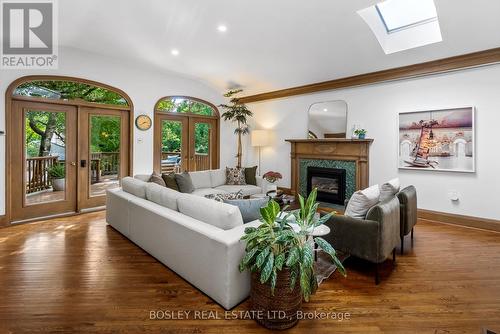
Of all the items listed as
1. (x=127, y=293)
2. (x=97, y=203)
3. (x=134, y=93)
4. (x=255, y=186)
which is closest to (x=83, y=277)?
(x=127, y=293)

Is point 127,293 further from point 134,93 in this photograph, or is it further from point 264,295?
point 134,93

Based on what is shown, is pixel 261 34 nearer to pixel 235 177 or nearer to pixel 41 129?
pixel 235 177

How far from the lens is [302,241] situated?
191 cm

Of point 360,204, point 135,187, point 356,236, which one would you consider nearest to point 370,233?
point 356,236

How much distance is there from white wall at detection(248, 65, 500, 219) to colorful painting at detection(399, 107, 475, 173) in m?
0.10

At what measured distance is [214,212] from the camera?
235 cm

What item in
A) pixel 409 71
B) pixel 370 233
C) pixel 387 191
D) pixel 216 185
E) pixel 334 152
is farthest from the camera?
pixel 216 185

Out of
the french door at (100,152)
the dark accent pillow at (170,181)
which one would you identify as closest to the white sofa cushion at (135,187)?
the dark accent pillow at (170,181)

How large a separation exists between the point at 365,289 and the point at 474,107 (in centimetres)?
348

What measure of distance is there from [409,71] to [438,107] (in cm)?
76

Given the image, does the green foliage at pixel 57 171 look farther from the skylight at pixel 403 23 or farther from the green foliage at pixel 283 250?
the skylight at pixel 403 23

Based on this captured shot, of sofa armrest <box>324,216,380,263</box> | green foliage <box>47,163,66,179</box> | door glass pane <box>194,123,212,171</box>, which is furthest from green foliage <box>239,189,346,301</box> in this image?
door glass pane <box>194,123,212,171</box>

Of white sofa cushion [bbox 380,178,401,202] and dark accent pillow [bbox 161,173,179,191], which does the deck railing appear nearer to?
dark accent pillow [bbox 161,173,179,191]

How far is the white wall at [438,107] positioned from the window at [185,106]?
255 cm
